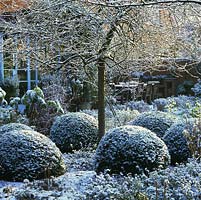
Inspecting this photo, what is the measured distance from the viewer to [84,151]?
6996mm

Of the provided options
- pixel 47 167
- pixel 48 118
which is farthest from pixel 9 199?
pixel 48 118

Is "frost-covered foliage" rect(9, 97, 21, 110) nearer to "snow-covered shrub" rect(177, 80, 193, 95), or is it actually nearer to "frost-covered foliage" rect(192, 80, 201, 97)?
"frost-covered foliage" rect(192, 80, 201, 97)

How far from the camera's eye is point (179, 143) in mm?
6027

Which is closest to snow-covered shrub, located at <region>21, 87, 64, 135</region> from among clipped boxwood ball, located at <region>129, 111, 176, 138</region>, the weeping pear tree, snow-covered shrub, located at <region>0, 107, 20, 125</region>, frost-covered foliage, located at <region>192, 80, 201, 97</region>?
snow-covered shrub, located at <region>0, 107, 20, 125</region>

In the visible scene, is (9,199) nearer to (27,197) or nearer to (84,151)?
(27,197)

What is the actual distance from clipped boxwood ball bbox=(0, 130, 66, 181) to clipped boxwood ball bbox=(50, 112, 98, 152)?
182 centimetres

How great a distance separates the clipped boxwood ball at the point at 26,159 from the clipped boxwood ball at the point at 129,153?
0.60 metres

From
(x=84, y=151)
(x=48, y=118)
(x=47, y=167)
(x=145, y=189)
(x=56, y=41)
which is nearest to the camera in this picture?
(x=145, y=189)

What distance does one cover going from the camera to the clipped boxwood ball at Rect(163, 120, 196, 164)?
19.6 feet

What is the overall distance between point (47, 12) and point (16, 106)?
4.03 metres

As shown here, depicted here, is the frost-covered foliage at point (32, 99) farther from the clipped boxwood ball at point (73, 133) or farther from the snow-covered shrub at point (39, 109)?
the clipped boxwood ball at point (73, 133)

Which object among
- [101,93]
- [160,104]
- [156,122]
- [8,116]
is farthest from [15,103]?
[160,104]

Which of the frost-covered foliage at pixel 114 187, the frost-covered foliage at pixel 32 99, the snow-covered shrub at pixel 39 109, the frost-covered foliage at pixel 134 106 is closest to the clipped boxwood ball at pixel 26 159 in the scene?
the frost-covered foliage at pixel 114 187

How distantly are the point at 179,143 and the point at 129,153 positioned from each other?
3.68ft
